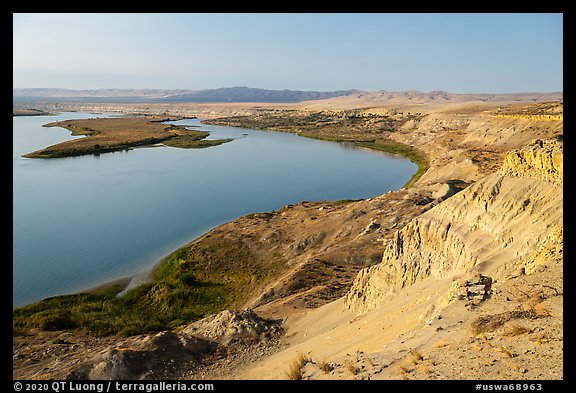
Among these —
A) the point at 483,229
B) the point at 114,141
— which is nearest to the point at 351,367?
the point at 483,229

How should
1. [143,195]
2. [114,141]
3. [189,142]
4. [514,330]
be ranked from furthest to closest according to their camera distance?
1. [189,142]
2. [114,141]
3. [143,195]
4. [514,330]

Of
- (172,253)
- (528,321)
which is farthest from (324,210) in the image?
(528,321)

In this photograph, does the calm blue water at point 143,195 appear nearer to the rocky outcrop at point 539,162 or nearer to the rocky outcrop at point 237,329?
the rocky outcrop at point 237,329

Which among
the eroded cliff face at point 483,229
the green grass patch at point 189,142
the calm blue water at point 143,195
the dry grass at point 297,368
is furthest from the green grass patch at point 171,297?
the green grass patch at point 189,142

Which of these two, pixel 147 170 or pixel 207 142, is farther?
pixel 207 142

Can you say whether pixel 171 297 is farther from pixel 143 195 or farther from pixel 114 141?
pixel 114 141
